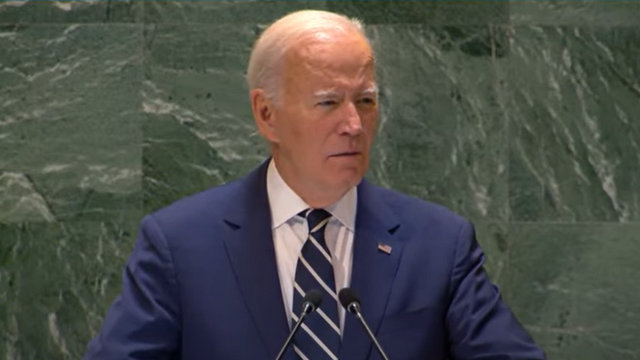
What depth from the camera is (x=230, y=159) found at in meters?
4.21

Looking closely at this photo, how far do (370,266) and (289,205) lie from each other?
0.26 m

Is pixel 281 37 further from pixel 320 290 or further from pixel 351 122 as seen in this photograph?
pixel 320 290

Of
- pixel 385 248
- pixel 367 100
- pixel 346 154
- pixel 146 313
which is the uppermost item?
→ pixel 367 100

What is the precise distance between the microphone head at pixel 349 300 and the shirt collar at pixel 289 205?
0.42 metres

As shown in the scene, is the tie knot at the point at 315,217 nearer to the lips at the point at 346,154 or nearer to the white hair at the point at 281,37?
the lips at the point at 346,154

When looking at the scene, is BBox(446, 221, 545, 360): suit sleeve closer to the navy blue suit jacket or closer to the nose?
the navy blue suit jacket

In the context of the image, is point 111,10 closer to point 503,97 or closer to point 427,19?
point 427,19

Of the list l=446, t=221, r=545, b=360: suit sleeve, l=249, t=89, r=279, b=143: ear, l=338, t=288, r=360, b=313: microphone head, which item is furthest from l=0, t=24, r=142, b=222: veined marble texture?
l=338, t=288, r=360, b=313: microphone head

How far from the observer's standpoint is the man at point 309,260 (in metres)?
2.67

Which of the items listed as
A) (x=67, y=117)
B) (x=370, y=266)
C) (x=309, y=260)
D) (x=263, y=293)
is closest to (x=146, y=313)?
(x=263, y=293)

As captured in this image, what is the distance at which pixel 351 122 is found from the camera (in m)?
2.69

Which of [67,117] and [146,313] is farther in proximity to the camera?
[67,117]

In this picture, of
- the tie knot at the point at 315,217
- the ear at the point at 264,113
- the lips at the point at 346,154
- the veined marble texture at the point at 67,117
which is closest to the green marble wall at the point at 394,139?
the veined marble texture at the point at 67,117

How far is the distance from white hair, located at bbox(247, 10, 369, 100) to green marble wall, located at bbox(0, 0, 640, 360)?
1.34 meters
